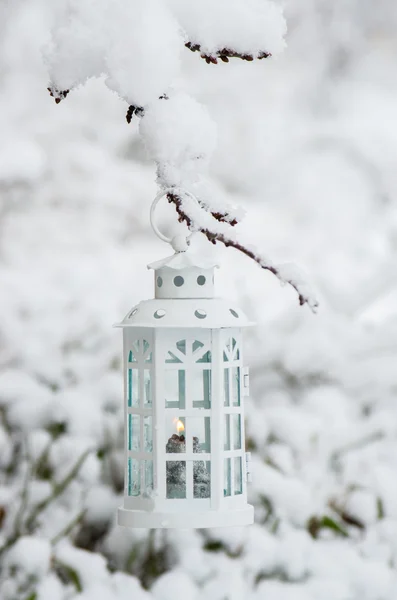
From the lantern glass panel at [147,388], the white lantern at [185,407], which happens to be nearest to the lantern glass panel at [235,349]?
the white lantern at [185,407]

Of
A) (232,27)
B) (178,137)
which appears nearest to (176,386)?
(178,137)

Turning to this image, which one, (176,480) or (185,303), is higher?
(185,303)

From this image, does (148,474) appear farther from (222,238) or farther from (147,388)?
(222,238)

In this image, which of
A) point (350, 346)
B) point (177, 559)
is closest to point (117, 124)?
point (350, 346)

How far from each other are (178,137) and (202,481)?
381mm

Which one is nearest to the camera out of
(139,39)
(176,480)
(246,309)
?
(139,39)

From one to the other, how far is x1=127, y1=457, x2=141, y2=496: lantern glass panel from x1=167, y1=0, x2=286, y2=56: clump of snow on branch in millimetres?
470

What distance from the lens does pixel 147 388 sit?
1.00 m

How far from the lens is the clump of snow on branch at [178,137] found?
2.89 feet

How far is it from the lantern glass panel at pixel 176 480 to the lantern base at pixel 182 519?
41 mm

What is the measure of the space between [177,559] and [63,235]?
753 mm

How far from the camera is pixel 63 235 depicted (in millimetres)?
1975

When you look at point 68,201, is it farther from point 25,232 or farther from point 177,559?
point 177,559

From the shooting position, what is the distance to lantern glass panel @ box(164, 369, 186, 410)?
1.00 m
